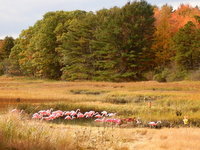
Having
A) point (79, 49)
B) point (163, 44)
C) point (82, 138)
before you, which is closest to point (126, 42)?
point (163, 44)

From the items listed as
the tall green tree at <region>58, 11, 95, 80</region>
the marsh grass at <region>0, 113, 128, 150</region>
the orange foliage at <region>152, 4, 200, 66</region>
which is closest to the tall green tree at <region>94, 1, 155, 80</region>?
the orange foliage at <region>152, 4, 200, 66</region>

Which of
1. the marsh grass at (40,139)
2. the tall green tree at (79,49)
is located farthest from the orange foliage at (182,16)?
the marsh grass at (40,139)

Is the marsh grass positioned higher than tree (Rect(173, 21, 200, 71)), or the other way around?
tree (Rect(173, 21, 200, 71))

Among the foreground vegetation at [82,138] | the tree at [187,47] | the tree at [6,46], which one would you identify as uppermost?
the tree at [6,46]

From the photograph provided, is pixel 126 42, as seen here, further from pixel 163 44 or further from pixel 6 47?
pixel 6 47

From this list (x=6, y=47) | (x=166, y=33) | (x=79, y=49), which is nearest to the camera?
(x=166, y=33)

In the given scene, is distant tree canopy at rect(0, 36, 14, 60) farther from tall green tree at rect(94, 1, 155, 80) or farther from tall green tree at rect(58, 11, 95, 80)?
tall green tree at rect(94, 1, 155, 80)

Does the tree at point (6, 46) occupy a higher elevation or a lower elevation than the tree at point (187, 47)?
higher

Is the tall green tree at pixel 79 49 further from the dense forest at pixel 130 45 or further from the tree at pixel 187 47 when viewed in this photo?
the tree at pixel 187 47

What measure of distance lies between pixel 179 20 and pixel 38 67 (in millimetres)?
26220

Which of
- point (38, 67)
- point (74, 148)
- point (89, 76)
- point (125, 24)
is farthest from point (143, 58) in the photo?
point (74, 148)

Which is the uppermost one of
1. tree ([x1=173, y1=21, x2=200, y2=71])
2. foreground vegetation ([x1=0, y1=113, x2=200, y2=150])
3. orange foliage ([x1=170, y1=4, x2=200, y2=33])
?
orange foliage ([x1=170, y1=4, x2=200, y2=33])

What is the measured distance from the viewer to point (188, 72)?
40.6 m

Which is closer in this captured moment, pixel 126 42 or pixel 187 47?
pixel 187 47
